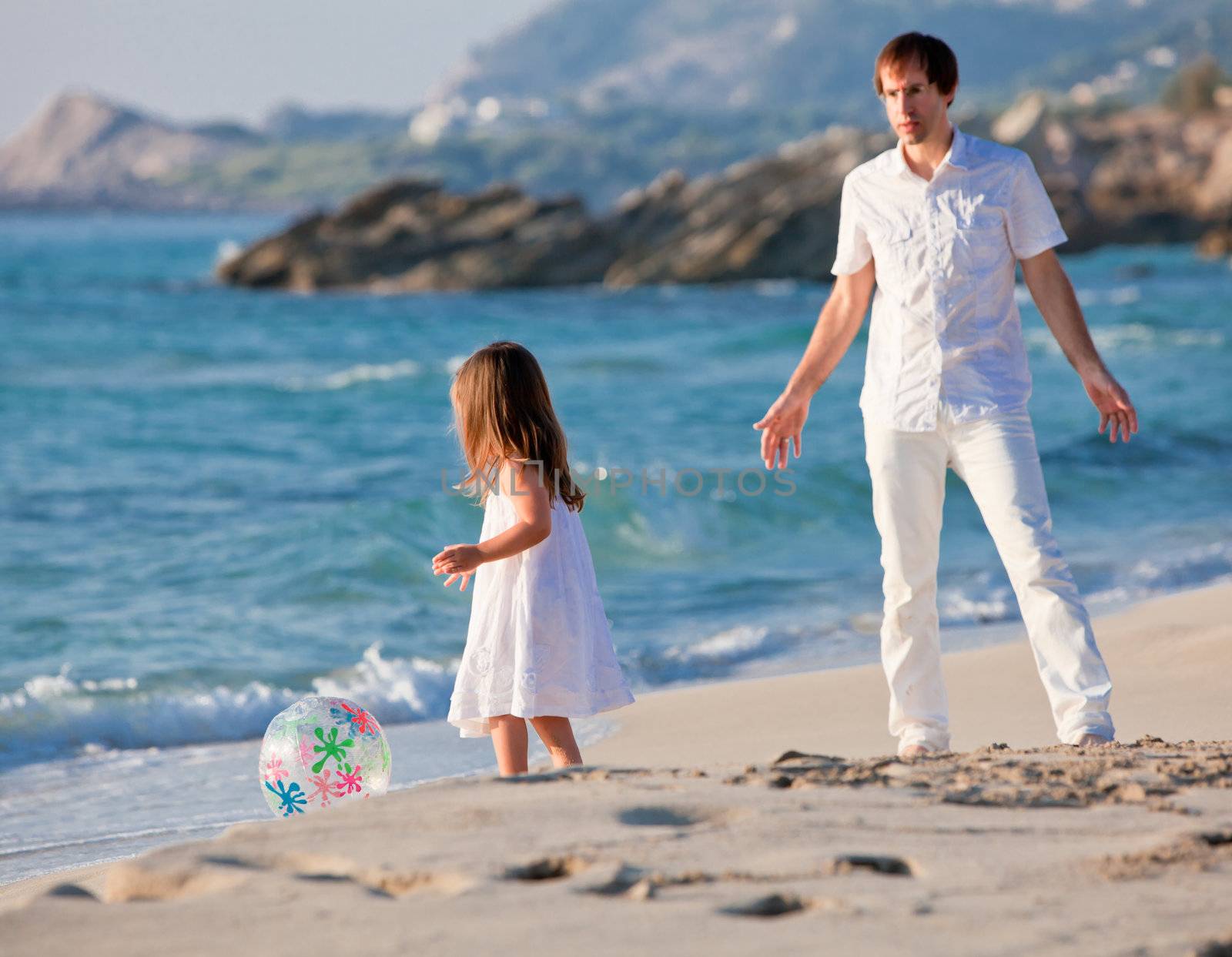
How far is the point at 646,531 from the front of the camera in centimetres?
1077

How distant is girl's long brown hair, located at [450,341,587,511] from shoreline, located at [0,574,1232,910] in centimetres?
130

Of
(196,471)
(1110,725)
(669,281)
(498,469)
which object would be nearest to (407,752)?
(498,469)

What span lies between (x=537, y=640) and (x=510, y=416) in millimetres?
612

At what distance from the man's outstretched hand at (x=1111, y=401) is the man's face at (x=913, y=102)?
0.85 meters

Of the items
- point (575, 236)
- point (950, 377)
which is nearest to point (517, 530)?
point (950, 377)

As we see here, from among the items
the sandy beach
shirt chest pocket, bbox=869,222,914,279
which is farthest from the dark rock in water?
the sandy beach

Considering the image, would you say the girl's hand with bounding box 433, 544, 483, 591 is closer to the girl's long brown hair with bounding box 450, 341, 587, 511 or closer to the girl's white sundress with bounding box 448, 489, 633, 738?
the girl's white sundress with bounding box 448, 489, 633, 738

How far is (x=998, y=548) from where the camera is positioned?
4.21 meters

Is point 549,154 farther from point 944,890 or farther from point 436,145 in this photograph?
point 944,890

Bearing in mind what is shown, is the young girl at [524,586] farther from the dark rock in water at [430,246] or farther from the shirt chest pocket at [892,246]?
the dark rock in water at [430,246]

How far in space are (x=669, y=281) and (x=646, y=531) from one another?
33.0 metres

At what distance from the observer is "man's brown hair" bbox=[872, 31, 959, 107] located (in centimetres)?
412

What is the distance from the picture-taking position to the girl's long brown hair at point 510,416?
3992mm

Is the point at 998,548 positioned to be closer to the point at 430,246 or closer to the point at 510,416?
the point at 510,416
